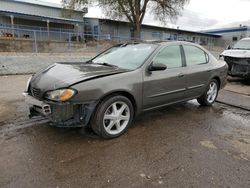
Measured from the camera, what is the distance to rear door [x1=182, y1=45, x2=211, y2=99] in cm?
450

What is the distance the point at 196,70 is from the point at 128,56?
5.11ft

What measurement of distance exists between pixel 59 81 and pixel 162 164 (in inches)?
71.4

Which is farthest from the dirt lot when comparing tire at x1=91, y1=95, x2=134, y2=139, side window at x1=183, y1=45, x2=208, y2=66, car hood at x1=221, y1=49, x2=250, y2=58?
car hood at x1=221, y1=49, x2=250, y2=58

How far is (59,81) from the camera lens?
311 centimetres

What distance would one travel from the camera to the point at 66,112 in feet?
9.77

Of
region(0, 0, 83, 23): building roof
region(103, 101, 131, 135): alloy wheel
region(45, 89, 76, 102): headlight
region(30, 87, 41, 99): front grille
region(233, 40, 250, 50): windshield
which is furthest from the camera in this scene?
region(0, 0, 83, 23): building roof

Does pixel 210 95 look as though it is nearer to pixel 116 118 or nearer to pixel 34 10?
pixel 116 118

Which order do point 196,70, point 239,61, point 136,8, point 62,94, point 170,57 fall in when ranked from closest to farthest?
point 62,94, point 170,57, point 196,70, point 239,61, point 136,8

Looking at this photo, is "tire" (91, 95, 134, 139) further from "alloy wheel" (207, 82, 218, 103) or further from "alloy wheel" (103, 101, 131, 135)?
"alloy wheel" (207, 82, 218, 103)

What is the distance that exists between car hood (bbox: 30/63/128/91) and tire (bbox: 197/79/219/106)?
2.55 metres

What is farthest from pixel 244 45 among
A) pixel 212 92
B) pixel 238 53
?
pixel 212 92

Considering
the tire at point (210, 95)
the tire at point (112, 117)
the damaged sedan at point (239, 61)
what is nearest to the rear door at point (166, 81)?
the tire at point (112, 117)

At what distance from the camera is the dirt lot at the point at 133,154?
8.10 ft

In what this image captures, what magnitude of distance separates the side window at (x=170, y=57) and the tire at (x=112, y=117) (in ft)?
3.39
